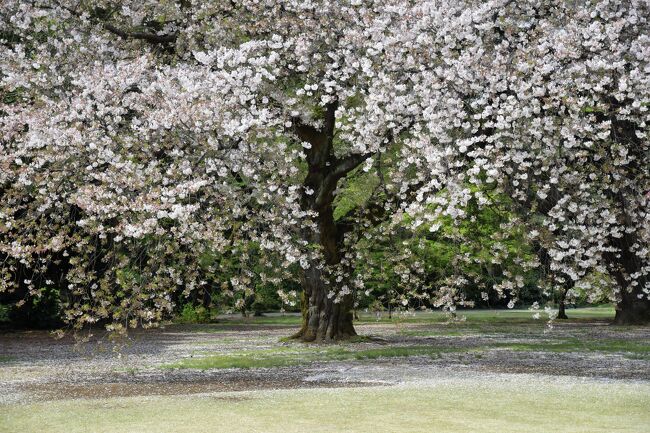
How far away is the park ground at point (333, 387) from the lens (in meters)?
12.1

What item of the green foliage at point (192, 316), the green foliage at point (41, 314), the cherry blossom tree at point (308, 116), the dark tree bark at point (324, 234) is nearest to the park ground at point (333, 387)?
the dark tree bark at point (324, 234)

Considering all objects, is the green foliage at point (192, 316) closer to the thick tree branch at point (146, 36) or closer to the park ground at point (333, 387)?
the park ground at point (333, 387)

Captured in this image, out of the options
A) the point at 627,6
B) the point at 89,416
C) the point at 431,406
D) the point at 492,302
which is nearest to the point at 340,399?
the point at 431,406

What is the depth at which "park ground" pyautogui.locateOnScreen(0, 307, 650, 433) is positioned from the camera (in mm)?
12148

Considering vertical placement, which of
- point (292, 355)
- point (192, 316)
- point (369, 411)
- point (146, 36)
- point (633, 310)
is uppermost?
point (146, 36)

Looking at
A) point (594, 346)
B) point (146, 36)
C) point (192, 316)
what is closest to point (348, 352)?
point (594, 346)

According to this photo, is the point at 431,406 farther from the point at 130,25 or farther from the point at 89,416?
the point at 130,25

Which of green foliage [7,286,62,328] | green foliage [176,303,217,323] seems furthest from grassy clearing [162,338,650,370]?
green foliage [176,303,217,323]

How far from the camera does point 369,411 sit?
13070 millimetres

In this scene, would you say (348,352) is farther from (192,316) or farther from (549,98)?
(192,316)

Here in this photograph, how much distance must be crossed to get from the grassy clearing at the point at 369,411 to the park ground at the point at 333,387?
0.02m

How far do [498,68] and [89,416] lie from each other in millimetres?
7823

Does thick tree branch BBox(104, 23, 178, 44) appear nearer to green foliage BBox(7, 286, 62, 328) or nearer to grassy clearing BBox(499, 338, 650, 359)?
grassy clearing BBox(499, 338, 650, 359)

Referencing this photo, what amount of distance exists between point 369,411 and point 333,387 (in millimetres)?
3460
